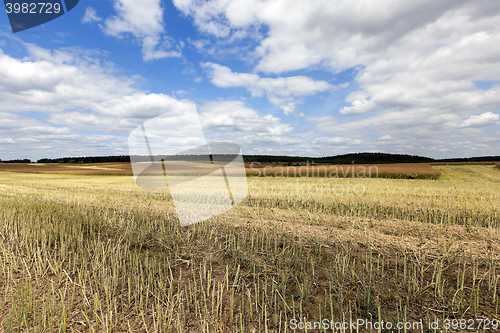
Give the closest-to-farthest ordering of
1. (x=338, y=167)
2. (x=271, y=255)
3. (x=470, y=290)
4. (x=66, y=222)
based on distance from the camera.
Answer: (x=470, y=290) → (x=271, y=255) → (x=66, y=222) → (x=338, y=167)

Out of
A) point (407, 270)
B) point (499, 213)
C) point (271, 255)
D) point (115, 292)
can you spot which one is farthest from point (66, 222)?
point (499, 213)

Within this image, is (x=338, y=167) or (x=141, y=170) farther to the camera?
(x=338, y=167)

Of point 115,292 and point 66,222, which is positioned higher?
point 66,222

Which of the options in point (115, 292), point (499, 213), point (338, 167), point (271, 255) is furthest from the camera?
point (338, 167)

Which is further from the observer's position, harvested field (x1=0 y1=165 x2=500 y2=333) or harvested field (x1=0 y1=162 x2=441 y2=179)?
harvested field (x1=0 y1=162 x2=441 y2=179)

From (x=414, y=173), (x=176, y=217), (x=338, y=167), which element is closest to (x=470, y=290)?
(x=176, y=217)

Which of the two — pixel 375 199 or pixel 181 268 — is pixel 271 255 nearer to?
pixel 181 268

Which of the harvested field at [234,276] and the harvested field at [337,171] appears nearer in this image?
the harvested field at [234,276]

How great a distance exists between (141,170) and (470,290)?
6679mm

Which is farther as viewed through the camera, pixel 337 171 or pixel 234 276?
pixel 337 171

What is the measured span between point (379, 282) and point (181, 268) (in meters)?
3.60

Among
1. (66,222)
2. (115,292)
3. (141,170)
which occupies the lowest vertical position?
(115,292)

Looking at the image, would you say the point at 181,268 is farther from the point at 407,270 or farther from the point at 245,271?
the point at 407,270

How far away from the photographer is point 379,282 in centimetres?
392
